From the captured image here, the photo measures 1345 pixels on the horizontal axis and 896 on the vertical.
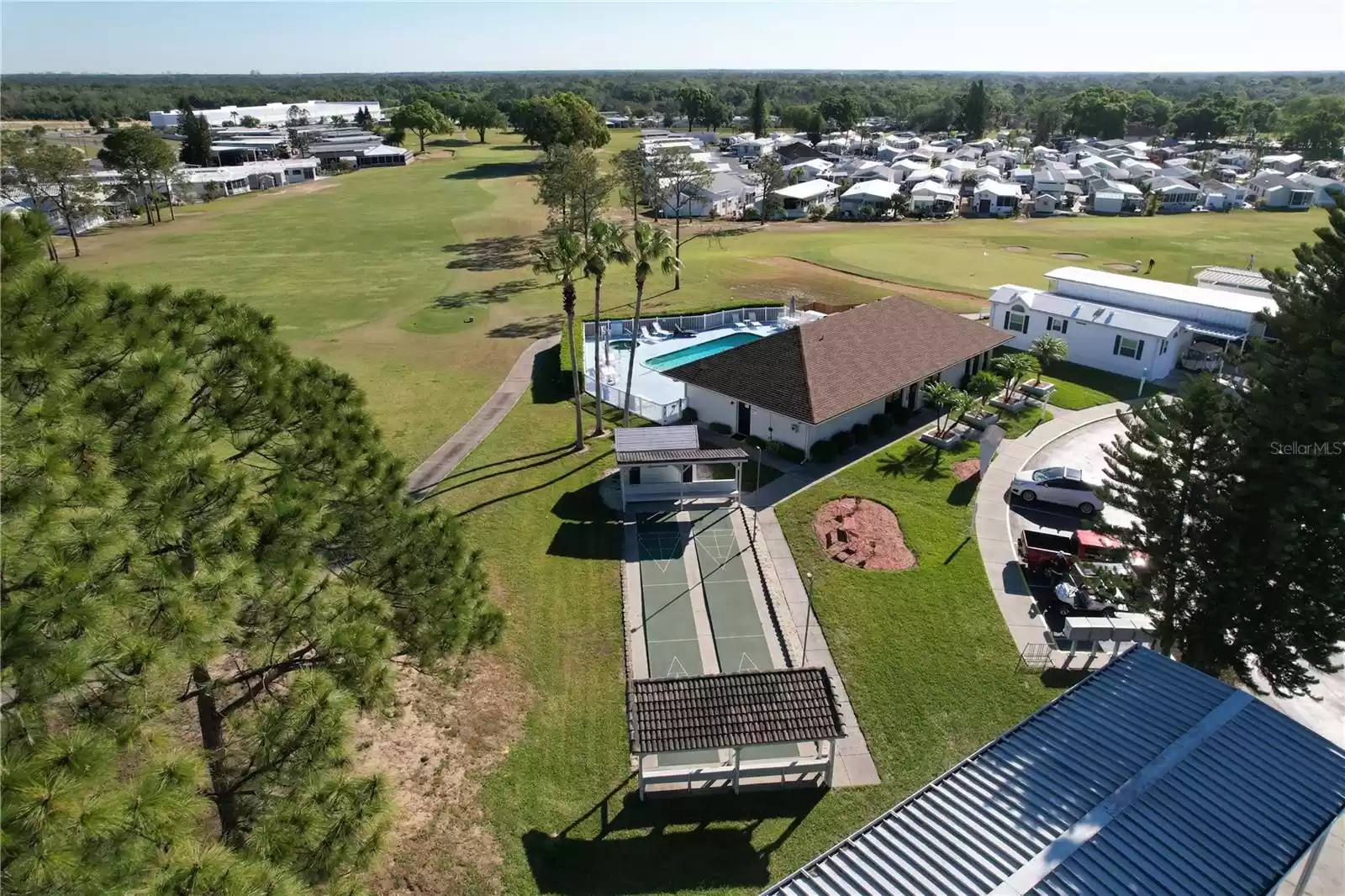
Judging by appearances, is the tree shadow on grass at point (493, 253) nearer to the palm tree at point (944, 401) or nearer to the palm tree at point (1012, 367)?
the palm tree at point (944, 401)

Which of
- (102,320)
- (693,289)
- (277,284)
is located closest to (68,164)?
(277,284)

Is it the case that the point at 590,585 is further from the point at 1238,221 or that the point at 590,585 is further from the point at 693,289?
the point at 1238,221

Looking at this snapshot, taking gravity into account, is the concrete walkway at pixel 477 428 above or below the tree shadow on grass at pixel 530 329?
below

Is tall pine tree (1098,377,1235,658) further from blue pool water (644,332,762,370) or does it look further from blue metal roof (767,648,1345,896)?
blue pool water (644,332,762,370)

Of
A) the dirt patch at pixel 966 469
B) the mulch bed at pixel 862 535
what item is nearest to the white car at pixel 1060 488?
the dirt patch at pixel 966 469

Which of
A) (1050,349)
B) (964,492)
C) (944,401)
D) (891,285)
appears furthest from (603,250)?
(891,285)
